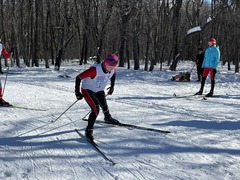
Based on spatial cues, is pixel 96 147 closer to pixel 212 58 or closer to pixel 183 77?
pixel 212 58

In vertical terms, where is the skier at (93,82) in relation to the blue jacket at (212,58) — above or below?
below

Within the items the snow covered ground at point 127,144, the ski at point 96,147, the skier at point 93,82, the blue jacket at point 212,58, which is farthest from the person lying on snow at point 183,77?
the ski at point 96,147

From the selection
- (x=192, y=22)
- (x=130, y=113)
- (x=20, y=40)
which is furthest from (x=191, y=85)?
(x=20, y=40)

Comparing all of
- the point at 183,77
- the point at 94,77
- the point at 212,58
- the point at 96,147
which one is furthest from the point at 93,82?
the point at 183,77

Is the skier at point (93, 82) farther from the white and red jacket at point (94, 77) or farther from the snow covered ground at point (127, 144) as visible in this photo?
the snow covered ground at point (127, 144)

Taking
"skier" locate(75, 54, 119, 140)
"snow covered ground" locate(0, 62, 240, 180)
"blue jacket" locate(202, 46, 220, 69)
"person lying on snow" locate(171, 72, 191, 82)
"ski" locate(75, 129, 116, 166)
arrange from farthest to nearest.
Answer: "person lying on snow" locate(171, 72, 191, 82) < "blue jacket" locate(202, 46, 220, 69) < "skier" locate(75, 54, 119, 140) < "ski" locate(75, 129, 116, 166) < "snow covered ground" locate(0, 62, 240, 180)

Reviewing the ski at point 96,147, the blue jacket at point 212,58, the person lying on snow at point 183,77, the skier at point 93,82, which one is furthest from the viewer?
the person lying on snow at point 183,77

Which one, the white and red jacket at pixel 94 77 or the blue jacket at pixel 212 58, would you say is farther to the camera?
the blue jacket at pixel 212 58

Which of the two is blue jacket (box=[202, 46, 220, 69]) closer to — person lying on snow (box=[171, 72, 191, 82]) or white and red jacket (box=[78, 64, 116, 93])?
person lying on snow (box=[171, 72, 191, 82])

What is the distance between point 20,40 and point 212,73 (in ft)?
106

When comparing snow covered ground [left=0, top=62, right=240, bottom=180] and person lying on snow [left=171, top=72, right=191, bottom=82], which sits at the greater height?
person lying on snow [left=171, top=72, right=191, bottom=82]

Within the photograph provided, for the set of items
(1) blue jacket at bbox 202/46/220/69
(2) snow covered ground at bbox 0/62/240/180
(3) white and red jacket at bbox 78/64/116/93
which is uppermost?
(1) blue jacket at bbox 202/46/220/69

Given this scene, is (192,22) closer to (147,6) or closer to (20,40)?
(147,6)

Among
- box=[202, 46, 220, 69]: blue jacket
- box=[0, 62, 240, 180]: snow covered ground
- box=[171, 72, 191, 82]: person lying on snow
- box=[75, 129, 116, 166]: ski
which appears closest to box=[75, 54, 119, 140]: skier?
box=[75, 129, 116, 166]: ski
